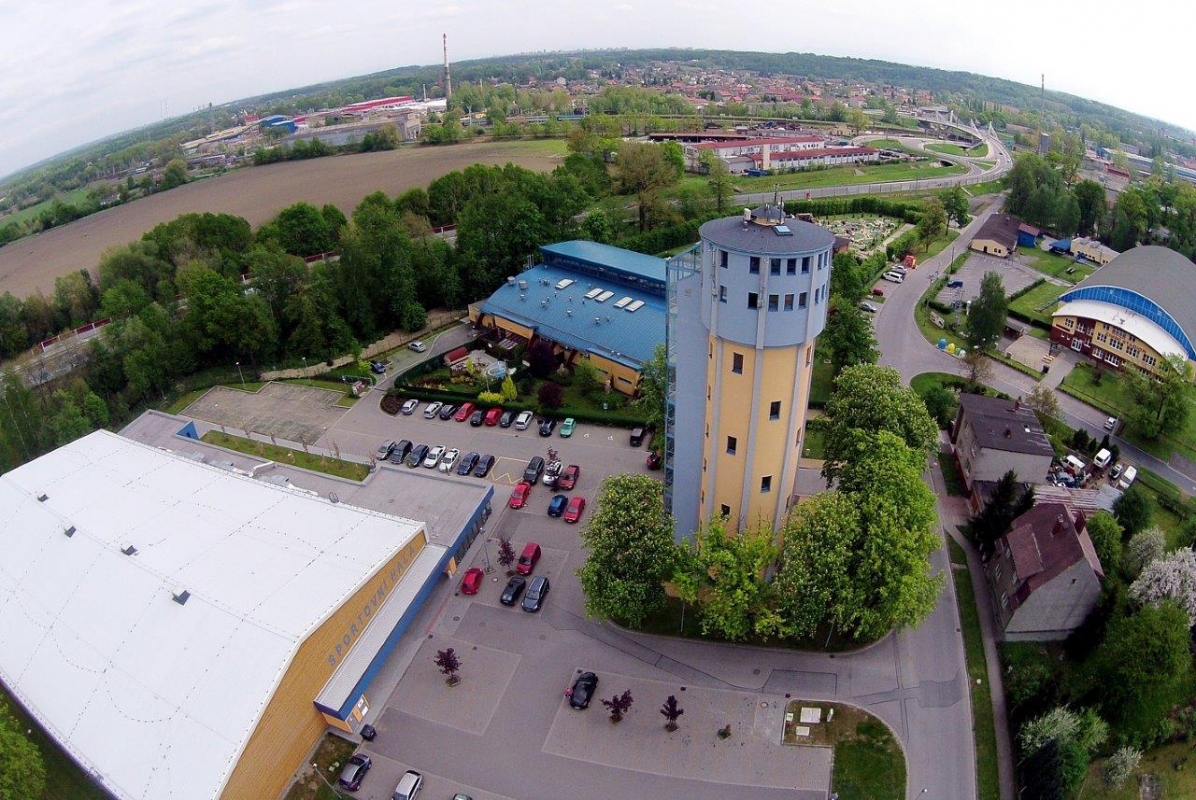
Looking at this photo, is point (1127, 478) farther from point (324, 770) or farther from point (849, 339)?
point (324, 770)

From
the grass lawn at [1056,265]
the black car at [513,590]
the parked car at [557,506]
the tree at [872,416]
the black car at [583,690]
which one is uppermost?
the tree at [872,416]

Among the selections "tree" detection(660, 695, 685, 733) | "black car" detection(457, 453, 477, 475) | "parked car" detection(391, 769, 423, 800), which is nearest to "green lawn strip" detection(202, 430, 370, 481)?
"black car" detection(457, 453, 477, 475)

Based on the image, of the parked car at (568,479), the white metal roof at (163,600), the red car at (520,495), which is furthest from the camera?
the parked car at (568,479)

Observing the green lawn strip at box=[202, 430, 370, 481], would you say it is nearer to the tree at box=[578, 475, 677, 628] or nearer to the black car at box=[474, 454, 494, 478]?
the black car at box=[474, 454, 494, 478]

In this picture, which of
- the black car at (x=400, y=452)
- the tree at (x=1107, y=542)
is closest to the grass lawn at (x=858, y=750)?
the tree at (x=1107, y=542)

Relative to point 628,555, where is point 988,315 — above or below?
above

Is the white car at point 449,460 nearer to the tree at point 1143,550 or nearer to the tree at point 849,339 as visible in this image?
the tree at point 849,339

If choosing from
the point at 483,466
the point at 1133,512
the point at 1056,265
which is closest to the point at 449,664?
the point at 483,466
